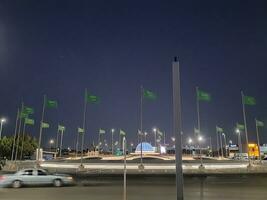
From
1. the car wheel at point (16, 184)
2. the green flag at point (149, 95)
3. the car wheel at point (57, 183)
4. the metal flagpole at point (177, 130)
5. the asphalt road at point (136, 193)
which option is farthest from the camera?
the green flag at point (149, 95)

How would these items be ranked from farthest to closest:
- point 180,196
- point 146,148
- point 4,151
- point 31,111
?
1. point 146,148
2. point 4,151
3. point 31,111
4. point 180,196

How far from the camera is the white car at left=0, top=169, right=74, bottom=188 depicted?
2217cm

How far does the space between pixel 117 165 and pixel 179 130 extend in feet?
151

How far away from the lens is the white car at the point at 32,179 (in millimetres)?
22172

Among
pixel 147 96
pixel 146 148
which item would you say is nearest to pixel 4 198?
pixel 147 96

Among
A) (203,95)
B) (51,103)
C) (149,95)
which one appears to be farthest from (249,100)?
(51,103)

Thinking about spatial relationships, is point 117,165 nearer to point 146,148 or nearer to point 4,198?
point 4,198

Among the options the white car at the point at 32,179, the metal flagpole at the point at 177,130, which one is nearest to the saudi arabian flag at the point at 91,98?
the white car at the point at 32,179

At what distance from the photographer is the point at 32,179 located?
22.8m

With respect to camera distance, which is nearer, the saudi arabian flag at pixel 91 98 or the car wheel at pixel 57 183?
the car wheel at pixel 57 183

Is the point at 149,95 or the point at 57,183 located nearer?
the point at 57,183

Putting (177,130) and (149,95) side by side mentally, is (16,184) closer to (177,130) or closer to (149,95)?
(177,130)

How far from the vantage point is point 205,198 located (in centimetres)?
1622

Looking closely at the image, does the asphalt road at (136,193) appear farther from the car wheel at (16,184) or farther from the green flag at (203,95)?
the green flag at (203,95)
